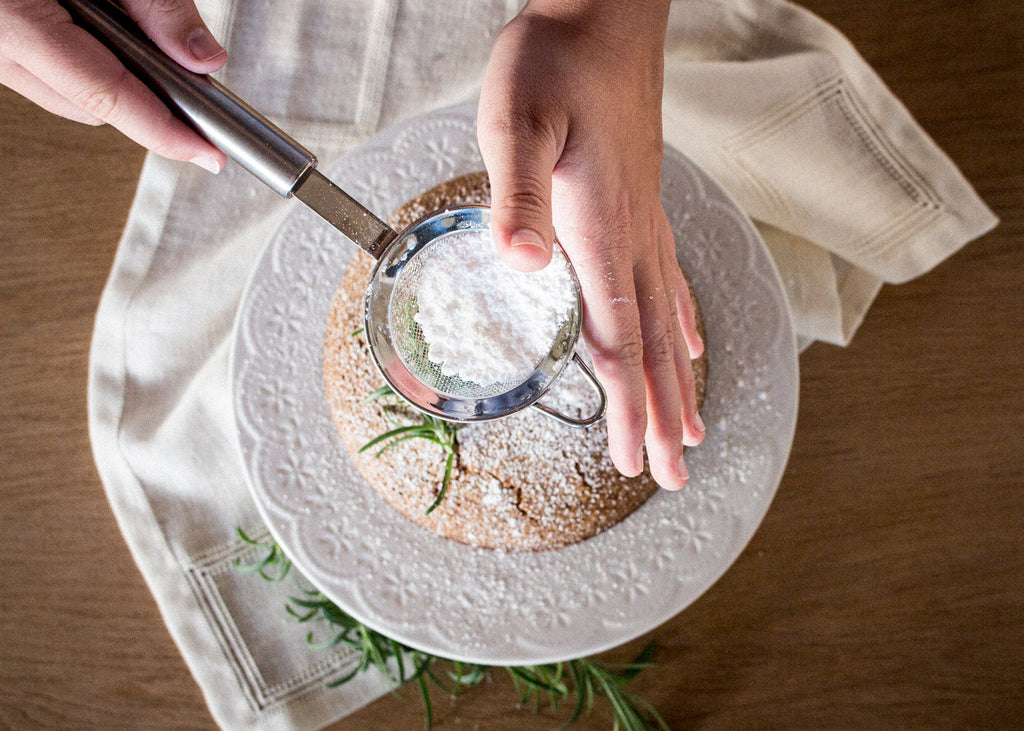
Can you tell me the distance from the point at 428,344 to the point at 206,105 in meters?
0.40

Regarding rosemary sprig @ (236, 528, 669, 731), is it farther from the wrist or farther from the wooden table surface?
the wrist

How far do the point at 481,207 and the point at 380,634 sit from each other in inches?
30.7

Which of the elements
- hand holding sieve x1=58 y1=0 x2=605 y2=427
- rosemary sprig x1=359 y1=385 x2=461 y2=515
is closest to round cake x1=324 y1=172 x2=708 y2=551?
rosemary sprig x1=359 y1=385 x2=461 y2=515

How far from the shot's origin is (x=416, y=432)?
1070 millimetres

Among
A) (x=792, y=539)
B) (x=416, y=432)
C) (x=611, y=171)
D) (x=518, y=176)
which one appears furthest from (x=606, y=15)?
(x=792, y=539)

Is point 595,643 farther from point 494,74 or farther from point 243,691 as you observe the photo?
point 494,74

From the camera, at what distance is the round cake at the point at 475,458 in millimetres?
1093

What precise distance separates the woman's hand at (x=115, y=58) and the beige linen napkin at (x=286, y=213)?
0.42 metres

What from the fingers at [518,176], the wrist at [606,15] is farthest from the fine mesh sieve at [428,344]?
the wrist at [606,15]

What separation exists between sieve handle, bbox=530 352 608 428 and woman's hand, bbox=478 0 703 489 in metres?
0.02

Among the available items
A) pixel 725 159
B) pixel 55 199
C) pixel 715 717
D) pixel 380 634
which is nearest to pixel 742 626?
pixel 715 717

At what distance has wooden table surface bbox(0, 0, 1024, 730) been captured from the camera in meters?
1.37

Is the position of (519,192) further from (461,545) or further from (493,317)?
(461,545)

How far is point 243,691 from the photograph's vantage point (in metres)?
1.34
